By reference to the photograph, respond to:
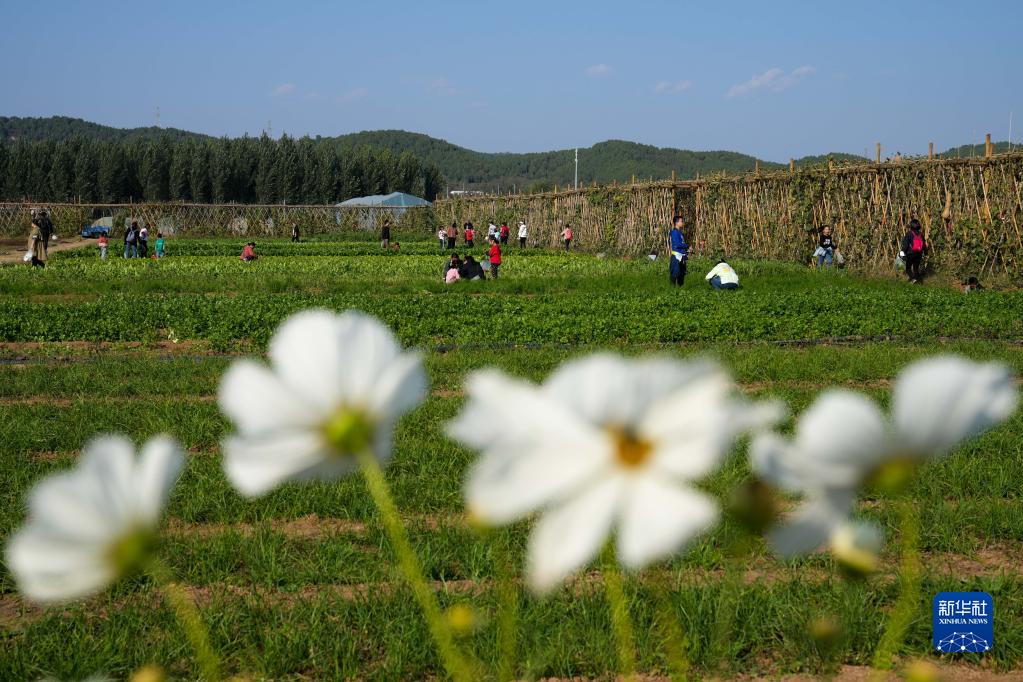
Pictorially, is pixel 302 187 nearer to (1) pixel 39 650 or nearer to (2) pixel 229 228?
(2) pixel 229 228

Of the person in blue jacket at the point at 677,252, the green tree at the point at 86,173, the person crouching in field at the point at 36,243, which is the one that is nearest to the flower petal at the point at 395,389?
the person in blue jacket at the point at 677,252

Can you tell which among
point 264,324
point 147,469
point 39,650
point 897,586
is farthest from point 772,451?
point 264,324

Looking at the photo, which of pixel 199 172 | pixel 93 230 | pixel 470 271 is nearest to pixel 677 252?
pixel 470 271

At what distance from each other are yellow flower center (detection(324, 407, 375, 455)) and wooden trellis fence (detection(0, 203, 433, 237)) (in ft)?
180

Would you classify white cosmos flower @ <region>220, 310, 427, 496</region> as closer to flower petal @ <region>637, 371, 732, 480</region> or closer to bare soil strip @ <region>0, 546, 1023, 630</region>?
flower petal @ <region>637, 371, 732, 480</region>

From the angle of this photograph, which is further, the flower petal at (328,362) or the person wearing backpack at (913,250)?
the person wearing backpack at (913,250)

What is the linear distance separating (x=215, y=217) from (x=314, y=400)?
5975 cm

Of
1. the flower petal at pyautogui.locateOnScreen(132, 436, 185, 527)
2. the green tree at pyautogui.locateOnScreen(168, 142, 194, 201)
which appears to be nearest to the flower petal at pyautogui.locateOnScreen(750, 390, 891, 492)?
the flower petal at pyautogui.locateOnScreen(132, 436, 185, 527)

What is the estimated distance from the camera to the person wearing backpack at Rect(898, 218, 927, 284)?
20312 millimetres

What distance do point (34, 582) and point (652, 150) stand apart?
177290mm

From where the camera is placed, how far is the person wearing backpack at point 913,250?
66.6ft

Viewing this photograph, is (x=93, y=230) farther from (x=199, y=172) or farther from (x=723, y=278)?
(x=723, y=278)

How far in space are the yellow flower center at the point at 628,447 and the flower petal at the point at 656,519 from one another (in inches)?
0.4

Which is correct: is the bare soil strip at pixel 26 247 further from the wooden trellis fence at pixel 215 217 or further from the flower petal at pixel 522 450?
the flower petal at pixel 522 450
